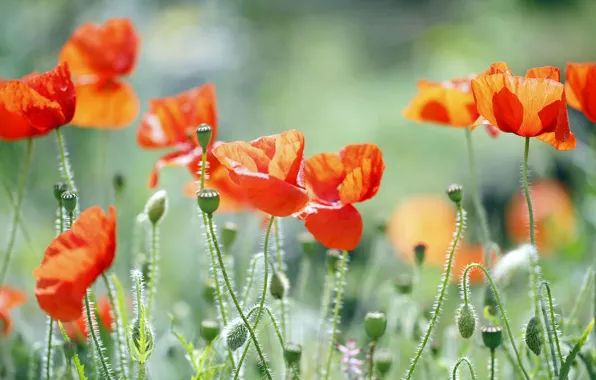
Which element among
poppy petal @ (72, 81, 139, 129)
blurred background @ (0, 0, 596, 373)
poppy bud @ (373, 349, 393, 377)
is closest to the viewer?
poppy bud @ (373, 349, 393, 377)

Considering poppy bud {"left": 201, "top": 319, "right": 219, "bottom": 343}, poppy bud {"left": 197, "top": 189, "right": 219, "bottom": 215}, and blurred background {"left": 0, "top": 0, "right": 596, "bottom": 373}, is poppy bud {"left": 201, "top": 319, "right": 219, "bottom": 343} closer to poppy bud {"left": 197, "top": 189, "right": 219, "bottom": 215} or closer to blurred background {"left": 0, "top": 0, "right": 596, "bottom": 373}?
poppy bud {"left": 197, "top": 189, "right": 219, "bottom": 215}

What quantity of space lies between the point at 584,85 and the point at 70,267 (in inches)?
36.9

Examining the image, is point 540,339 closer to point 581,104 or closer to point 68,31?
point 581,104

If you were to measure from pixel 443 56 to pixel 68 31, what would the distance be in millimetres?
2431

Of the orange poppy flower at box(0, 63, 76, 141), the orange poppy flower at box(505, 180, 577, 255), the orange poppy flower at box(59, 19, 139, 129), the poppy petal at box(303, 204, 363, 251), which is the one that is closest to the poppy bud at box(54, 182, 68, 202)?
the orange poppy flower at box(0, 63, 76, 141)

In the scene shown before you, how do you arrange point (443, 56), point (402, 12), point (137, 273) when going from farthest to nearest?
point (402, 12) → point (443, 56) → point (137, 273)

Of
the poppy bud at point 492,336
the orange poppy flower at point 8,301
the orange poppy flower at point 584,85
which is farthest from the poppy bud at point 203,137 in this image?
the orange poppy flower at point 8,301

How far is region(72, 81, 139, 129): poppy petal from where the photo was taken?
2.06m

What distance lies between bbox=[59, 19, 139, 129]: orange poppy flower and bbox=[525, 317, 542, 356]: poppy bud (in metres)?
1.08

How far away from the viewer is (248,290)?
1.57m

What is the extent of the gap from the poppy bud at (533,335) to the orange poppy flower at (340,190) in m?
0.29

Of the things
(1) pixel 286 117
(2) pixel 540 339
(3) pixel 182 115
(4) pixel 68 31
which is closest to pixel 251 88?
(1) pixel 286 117

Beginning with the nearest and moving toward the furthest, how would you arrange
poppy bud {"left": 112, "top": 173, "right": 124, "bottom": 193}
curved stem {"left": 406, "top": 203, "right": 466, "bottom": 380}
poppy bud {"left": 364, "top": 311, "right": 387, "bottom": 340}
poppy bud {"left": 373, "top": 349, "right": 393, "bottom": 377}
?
curved stem {"left": 406, "top": 203, "right": 466, "bottom": 380} < poppy bud {"left": 364, "top": 311, "right": 387, "bottom": 340} < poppy bud {"left": 373, "top": 349, "right": 393, "bottom": 377} < poppy bud {"left": 112, "top": 173, "right": 124, "bottom": 193}

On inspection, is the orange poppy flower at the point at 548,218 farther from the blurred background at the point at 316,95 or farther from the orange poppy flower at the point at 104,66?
the orange poppy flower at the point at 104,66
